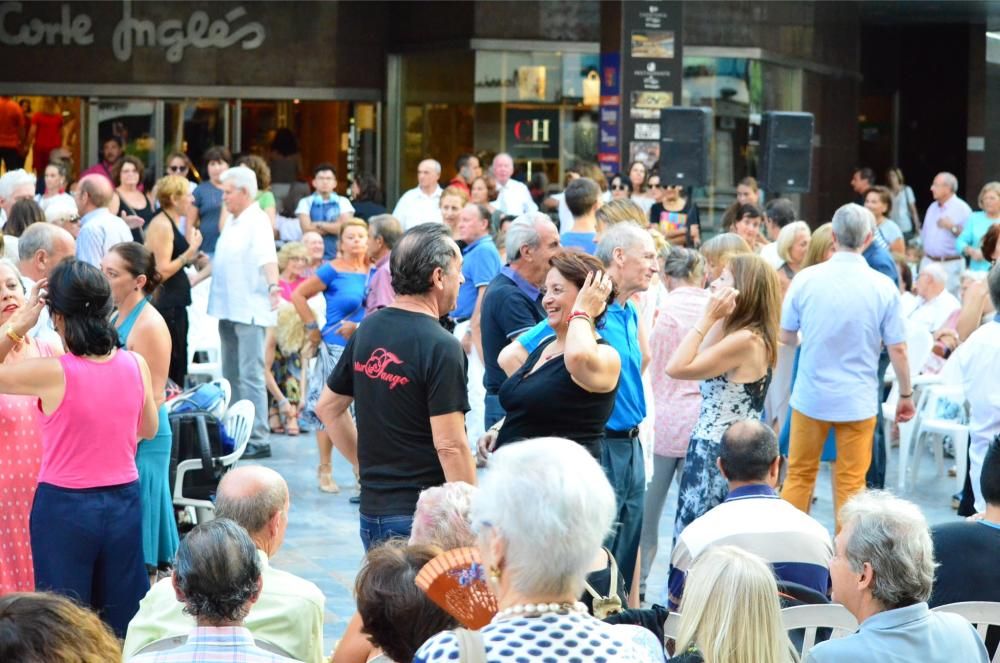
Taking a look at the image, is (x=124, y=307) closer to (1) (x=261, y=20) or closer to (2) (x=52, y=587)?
(2) (x=52, y=587)

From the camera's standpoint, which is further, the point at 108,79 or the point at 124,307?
the point at 108,79

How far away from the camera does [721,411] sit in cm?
618

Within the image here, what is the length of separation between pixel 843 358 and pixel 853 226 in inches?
26.5

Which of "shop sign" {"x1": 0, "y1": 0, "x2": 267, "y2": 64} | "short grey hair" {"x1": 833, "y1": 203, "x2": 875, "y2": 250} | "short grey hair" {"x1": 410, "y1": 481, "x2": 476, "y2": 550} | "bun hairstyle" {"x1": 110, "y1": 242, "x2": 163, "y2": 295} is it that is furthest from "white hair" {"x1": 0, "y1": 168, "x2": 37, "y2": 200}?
"shop sign" {"x1": 0, "y1": 0, "x2": 267, "y2": 64}

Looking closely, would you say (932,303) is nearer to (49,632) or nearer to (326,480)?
(326,480)

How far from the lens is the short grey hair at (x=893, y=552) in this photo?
3.50 metres

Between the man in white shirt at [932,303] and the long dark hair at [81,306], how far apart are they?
6885mm

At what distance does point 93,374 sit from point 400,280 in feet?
3.52

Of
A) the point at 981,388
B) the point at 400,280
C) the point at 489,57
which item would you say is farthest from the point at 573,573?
the point at 489,57

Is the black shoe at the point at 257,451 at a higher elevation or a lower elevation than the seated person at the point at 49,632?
lower

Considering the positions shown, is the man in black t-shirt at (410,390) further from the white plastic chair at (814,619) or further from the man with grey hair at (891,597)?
the man with grey hair at (891,597)

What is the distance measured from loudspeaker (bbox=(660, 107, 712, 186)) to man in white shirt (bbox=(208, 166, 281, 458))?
201 inches

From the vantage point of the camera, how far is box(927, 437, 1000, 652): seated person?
4207mm

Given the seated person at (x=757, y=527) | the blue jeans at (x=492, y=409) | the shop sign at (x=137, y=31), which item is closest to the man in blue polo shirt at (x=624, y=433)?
the seated person at (x=757, y=527)
